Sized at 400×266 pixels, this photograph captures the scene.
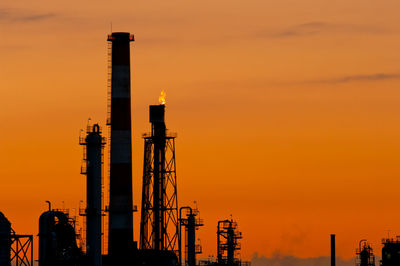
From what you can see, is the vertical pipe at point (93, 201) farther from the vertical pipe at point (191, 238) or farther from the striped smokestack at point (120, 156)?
the vertical pipe at point (191, 238)

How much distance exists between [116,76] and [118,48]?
6.81 feet

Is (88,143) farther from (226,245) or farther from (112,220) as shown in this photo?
(226,245)

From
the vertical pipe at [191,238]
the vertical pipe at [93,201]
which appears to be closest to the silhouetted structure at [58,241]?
the vertical pipe at [93,201]

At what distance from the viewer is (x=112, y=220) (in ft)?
279

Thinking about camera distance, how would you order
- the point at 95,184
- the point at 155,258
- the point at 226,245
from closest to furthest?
the point at 95,184, the point at 155,258, the point at 226,245

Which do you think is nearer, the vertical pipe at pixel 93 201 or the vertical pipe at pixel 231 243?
the vertical pipe at pixel 93 201

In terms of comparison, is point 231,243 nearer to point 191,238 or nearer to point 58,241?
point 191,238

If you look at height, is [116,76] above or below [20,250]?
above

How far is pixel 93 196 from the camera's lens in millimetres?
73438

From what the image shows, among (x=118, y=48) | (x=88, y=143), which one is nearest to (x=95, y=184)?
(x=88, y=143)

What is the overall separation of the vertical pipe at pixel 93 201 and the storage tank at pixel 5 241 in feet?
15.1

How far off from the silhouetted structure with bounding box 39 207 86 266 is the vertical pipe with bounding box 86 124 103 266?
→ 1.94m

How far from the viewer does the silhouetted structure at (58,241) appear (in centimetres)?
7681

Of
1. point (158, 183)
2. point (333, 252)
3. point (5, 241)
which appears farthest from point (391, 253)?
point (5, 241)
